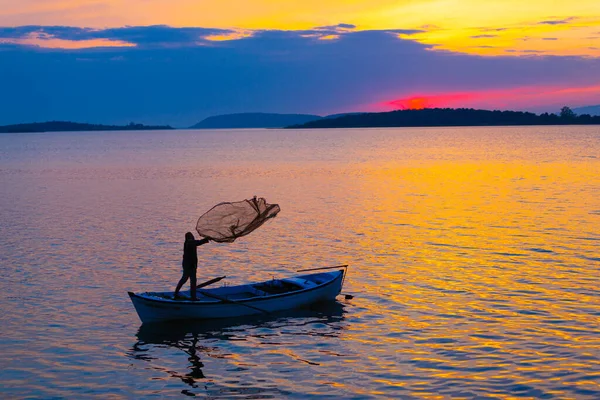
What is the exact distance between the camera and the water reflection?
18.6 meters

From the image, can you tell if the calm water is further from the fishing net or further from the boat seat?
the fishing net

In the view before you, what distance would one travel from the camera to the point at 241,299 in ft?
81.4

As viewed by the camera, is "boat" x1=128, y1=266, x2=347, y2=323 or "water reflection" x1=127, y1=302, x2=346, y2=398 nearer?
"water reflection" x1=127, y1=302, x2=346, y2=398

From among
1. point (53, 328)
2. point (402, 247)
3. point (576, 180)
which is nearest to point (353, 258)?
point (402, 247)

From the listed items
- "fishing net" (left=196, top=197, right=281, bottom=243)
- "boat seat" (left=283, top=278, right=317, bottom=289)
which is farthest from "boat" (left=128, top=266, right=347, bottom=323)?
"fishing net" (left=196, top=197, right=281, bottom=243)

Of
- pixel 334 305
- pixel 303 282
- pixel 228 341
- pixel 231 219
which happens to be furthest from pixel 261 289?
pixel 228 341

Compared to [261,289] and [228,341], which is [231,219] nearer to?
[261,289]

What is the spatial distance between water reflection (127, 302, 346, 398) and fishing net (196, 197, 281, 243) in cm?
288

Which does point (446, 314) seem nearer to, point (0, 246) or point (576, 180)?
point (0, 246)

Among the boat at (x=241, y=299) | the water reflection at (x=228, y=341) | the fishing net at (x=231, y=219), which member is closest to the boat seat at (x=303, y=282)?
the boat at (x=241, y=299)

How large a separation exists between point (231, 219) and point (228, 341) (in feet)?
15.4

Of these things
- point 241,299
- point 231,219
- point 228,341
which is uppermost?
point 231,219

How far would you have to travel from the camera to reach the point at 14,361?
2005 cm

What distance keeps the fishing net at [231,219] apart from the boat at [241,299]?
195 cm
